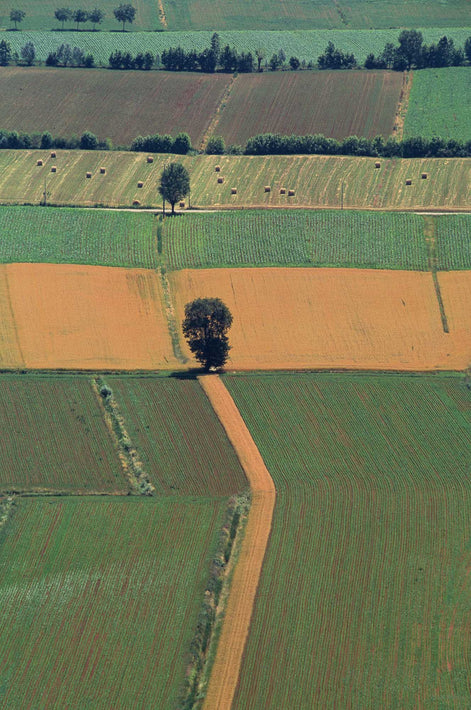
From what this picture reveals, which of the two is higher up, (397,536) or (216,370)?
(216,370)

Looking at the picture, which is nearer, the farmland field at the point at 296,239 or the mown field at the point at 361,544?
the mown field at the point at 361,544

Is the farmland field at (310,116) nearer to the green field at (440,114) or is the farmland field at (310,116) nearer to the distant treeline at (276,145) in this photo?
the green field at (440,114)

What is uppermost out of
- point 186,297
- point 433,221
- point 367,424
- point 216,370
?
point 433,221

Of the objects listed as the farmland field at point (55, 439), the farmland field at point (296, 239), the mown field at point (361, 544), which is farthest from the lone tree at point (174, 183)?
the mown field at point (361, 544)

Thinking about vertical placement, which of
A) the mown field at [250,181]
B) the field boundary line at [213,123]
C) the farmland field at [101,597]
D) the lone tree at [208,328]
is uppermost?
the field boundary line at [213,123]

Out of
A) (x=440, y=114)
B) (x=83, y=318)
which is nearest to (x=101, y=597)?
(x=83, y=318)

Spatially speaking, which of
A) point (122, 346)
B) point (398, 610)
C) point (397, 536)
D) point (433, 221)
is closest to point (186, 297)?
point (122, 346)

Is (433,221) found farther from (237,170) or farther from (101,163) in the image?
(101,163)
